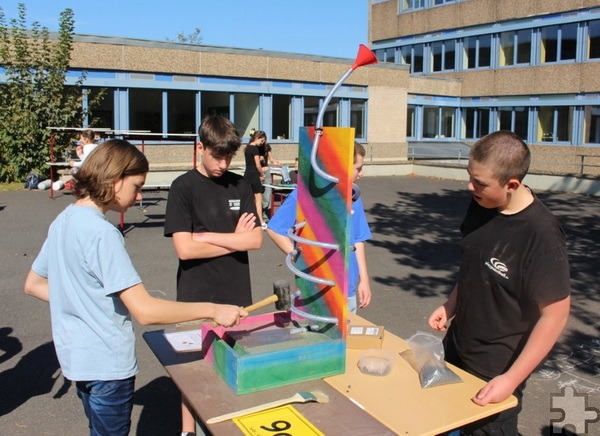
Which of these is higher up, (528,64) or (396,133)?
(528,64)

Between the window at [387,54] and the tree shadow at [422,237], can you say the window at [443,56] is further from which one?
the tree shadow at [422,237]

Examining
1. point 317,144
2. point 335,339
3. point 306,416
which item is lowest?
point 306,416

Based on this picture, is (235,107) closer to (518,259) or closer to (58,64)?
(58,64)

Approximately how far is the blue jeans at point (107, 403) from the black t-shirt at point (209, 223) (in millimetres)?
986

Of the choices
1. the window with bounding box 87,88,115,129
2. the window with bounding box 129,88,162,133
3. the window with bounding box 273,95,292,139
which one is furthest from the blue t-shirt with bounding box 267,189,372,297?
the window with bounding box 273,95,292,139

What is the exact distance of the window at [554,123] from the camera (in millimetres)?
25188

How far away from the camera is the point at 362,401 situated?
217cm

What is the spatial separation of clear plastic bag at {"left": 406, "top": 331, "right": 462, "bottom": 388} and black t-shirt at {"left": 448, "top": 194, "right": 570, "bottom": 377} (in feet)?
0.56

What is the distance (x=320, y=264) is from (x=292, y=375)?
1.46 ft

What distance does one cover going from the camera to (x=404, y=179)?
2158 centimetres

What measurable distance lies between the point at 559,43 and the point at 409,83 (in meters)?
6.44

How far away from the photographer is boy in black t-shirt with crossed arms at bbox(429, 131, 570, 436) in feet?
7.18

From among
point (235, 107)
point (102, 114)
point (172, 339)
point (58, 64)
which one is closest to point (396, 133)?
point (235, 107)

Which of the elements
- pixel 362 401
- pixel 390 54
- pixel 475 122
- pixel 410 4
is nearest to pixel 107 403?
pixel 362 401
